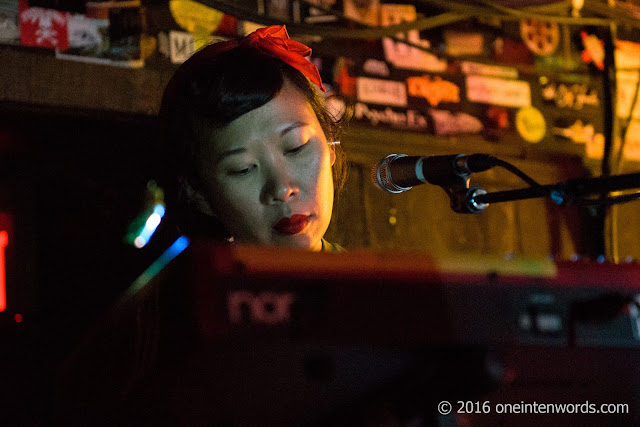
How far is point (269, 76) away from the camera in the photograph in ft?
5.90

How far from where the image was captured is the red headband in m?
1.87

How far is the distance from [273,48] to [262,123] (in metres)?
0.29

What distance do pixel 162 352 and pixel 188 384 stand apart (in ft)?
0.15

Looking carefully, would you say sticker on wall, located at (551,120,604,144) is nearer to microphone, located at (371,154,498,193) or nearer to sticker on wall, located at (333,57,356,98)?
sticker on wall, located at (333,57,356,98)

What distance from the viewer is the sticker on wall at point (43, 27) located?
243cm

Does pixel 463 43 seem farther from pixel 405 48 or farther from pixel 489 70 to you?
pixel 405 48

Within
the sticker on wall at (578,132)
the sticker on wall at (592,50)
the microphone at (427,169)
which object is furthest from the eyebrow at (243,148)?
the sticker on wall at (592,50)

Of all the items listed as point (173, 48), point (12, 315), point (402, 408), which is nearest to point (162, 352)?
point (402, 408)

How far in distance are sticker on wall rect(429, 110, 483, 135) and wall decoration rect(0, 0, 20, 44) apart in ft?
Result: 6.02

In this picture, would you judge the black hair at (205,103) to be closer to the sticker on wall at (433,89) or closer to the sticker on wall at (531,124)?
the sticker on wall at (433,89)

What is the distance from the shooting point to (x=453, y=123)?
11.5 ft

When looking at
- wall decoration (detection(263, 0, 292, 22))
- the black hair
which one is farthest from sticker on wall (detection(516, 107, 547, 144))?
the black hair

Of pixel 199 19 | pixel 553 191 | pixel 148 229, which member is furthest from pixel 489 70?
pixel 553 191

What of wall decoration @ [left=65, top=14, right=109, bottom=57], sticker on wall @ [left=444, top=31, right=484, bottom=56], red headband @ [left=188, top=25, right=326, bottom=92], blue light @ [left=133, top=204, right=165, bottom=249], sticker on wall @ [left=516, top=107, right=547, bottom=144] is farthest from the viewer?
sticker on wall @ [left=516, top=107, right=547, bottom=144]
